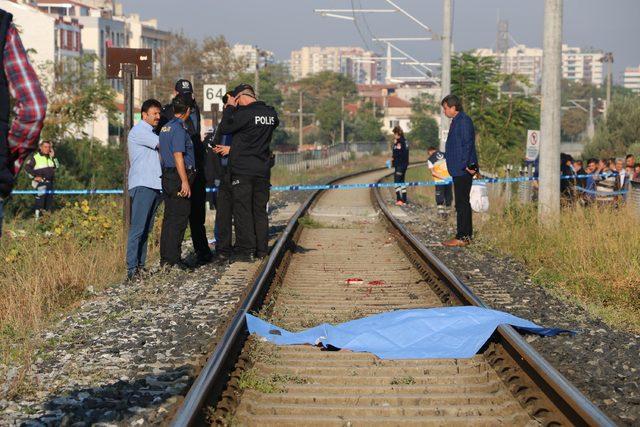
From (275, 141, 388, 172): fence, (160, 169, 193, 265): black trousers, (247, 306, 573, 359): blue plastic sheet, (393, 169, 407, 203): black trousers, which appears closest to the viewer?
A: (247, 306, 573, 359): blue plastic sheet

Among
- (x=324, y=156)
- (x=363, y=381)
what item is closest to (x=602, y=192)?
(x=363, y=381)

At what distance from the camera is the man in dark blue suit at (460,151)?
48.2ft

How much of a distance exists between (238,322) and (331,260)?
5.72 metres

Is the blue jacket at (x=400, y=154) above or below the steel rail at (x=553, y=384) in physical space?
above

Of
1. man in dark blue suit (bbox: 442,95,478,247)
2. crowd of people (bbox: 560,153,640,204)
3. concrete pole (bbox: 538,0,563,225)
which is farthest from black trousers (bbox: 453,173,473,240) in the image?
crowd of people (bbox: 560,153,640,204)

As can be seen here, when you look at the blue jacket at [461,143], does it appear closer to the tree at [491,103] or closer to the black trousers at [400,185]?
the black trousers at [400,185]

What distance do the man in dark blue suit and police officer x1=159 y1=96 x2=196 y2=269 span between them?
4.13 metres

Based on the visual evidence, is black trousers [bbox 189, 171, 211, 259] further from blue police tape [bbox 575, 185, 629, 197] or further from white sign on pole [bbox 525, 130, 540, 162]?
white sign on pole [bbox 525, 130, 540, 162]

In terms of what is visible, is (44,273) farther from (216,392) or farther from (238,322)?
(216,392)

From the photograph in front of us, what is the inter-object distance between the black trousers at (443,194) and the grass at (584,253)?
576 cm

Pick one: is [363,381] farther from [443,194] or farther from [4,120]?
[443,194]

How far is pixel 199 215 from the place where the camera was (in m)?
13.0

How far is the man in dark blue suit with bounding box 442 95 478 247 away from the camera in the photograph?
48.2 feet

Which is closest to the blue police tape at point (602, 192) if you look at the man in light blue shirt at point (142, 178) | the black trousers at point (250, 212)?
the black trousers at point (250, 212)
